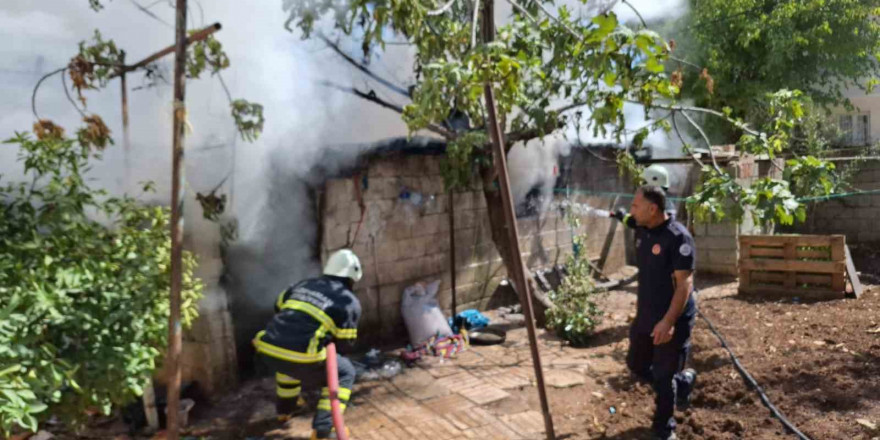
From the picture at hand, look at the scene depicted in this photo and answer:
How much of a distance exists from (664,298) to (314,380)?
279cm

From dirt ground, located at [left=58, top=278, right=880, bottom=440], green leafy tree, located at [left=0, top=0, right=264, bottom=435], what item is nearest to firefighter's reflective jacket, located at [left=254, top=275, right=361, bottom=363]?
dirt ground, located at [left=58, top=278, right=880, bottom=440]

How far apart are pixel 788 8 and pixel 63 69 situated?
50.8ft

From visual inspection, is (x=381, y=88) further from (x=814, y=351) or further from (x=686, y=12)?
(x=686, y=12)

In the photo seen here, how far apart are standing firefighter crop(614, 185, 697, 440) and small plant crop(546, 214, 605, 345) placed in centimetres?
238

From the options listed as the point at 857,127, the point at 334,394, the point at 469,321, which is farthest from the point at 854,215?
the point at 334,394

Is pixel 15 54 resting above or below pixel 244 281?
above

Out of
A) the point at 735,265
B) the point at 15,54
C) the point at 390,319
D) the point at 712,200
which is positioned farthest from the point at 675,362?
the point at 735,265

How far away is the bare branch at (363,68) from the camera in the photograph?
7047 millimetres

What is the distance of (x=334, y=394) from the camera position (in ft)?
13.8

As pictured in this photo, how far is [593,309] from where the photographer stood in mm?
7402

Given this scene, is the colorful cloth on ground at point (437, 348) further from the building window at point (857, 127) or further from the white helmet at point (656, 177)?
the building window at point (857, 127)

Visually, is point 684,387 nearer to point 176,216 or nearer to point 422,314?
point 422,314

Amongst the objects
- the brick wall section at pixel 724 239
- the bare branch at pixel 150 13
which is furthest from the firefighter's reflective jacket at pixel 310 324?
the brick wall section at pixel 724 239

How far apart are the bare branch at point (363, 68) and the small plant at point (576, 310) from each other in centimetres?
305
